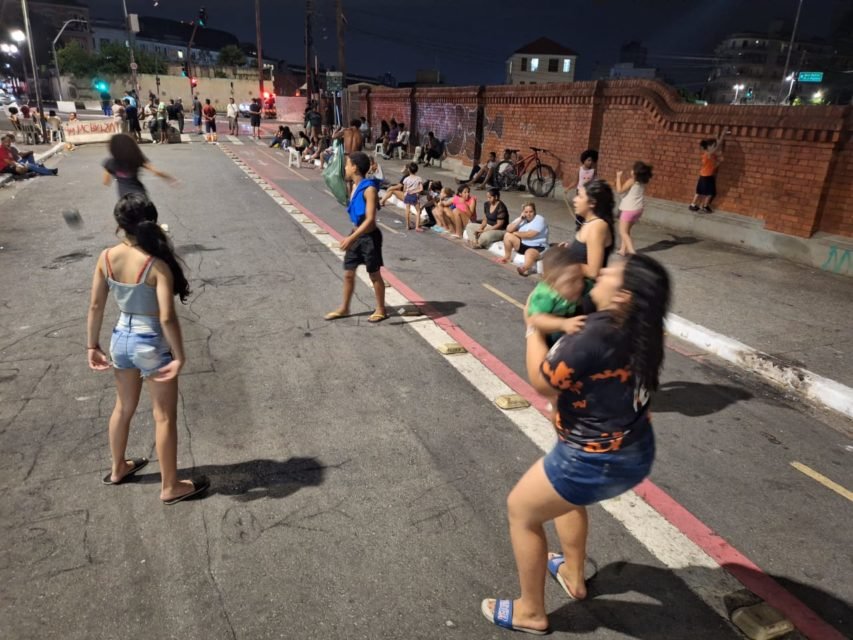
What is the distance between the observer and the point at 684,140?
37.9ft

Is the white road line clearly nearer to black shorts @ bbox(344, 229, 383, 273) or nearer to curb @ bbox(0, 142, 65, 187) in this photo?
black shorts @ bbox(344, 229, 383, 273)

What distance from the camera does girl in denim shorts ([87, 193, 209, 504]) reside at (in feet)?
9.62

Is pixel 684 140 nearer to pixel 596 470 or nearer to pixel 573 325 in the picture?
pixel 573 325

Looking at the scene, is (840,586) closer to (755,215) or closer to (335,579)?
(335,579)

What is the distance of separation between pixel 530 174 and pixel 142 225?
46.7 ft

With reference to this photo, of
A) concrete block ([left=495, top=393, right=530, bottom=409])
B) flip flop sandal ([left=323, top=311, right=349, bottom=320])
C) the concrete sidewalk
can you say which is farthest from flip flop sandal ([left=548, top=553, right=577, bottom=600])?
flip flop sandal ([left=323, top=311, right=349, bottom=320])

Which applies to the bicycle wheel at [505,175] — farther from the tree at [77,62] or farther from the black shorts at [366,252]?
the tree at [77,62]

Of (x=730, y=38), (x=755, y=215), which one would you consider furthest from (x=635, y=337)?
(x=730, y=38)

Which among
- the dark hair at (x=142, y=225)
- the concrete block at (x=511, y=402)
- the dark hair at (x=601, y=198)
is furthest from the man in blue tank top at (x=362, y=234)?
the dark hair at (x=142, y=225)

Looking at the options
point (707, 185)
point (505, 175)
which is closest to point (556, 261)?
point (707, 185)

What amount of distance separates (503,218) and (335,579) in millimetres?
7961

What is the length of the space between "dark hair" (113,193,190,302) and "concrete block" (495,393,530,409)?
8.92 ft

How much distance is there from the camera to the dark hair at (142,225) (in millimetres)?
2873

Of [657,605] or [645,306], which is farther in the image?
[657,605]
